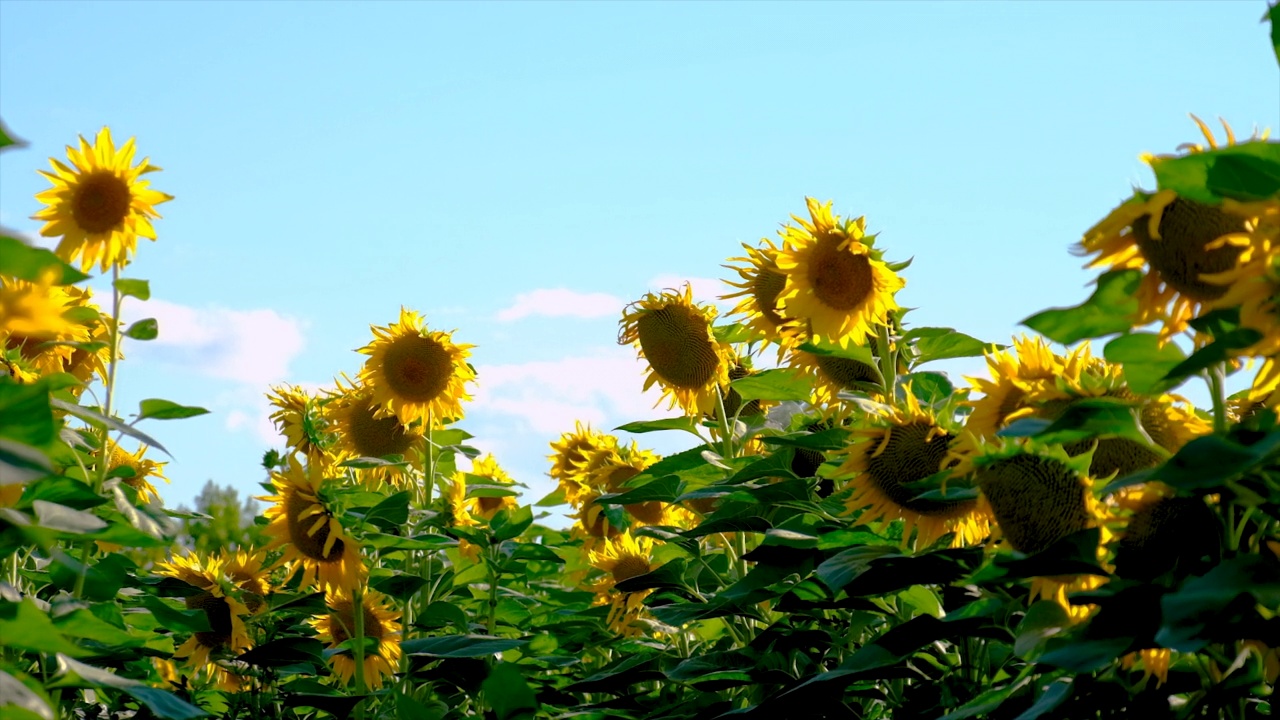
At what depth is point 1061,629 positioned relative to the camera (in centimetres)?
179

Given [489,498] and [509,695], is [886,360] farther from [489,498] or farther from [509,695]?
[489,498]

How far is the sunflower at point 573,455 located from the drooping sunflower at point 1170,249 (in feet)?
10.5

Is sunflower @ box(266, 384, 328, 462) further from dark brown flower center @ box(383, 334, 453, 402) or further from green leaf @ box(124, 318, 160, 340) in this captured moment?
green leaf @ box(124, 318, 160, 340)

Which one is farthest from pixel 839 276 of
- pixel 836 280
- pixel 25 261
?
→ pixel 25 261

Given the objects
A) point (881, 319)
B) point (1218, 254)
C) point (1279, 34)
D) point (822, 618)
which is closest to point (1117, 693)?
point (1218, 254)

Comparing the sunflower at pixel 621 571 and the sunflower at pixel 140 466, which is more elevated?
the sunflower at pixel 140 466

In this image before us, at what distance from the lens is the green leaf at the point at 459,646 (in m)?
2.70

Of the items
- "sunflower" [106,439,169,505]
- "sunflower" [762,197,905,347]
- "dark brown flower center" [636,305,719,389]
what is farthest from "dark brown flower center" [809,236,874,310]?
"sunflower" [106,439,169,505]

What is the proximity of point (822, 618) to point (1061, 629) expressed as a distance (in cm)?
108

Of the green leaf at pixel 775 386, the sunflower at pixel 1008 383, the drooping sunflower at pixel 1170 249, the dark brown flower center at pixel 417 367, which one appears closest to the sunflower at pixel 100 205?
the dark brown flower center at pixel 417 367

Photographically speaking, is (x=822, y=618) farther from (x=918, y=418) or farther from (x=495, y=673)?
(x=495, y=673)

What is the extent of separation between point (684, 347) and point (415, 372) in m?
1.13

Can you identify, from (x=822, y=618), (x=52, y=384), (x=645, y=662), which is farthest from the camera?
(x=645, y=662)

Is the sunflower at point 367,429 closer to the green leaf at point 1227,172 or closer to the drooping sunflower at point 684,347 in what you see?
the drooping sunflower at point 684,347
